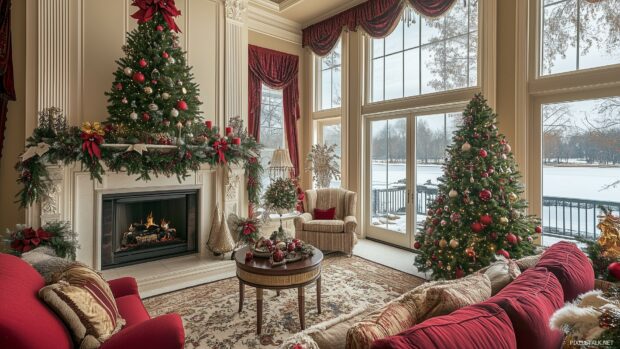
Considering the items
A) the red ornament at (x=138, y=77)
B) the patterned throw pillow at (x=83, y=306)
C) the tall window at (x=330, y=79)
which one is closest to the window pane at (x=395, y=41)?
the tall window at (x=330, y=79)

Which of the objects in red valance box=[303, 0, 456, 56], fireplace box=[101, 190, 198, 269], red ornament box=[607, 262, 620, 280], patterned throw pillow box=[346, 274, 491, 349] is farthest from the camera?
red valance box=[303, 0, 456, 56]

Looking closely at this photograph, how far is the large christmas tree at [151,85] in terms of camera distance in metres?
3.58

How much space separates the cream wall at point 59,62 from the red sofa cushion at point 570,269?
176 inches

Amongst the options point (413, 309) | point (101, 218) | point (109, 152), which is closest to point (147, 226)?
point (101, 218)

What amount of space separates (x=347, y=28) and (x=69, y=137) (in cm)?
439

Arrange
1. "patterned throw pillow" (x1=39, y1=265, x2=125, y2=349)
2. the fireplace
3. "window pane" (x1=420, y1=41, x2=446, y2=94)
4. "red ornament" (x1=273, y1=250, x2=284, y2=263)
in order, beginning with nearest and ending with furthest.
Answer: "patterned throw pillow" (x1=39, y1=265, x2=125, y2=349) < "red ornament" (x1=273, y1=250, x2=284, y2=263) < the fireplace < "window pane" (x1=420, y1=41, x2=446, y2=94)

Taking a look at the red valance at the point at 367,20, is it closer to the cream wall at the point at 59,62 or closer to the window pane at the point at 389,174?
the window pane at the point at 389,174

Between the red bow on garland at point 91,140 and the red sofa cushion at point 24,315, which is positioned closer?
the red sofa cushion at point 24,315

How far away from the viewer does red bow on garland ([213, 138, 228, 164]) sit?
13.4 feet

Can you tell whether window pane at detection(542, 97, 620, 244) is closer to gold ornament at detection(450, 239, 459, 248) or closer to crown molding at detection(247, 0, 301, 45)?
gold ornament at detection(450, 239, 459, 248)

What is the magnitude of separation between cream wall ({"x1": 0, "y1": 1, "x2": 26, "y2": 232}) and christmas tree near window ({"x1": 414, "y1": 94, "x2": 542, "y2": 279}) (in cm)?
458

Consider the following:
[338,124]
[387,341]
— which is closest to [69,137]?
[387,341]

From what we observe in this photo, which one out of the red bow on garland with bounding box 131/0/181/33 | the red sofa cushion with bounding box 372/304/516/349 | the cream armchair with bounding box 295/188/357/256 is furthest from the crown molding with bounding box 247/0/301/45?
the red sofa cushion with bounding box 372/304/516/349

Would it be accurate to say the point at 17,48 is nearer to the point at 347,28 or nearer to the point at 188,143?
the point at 188,143
